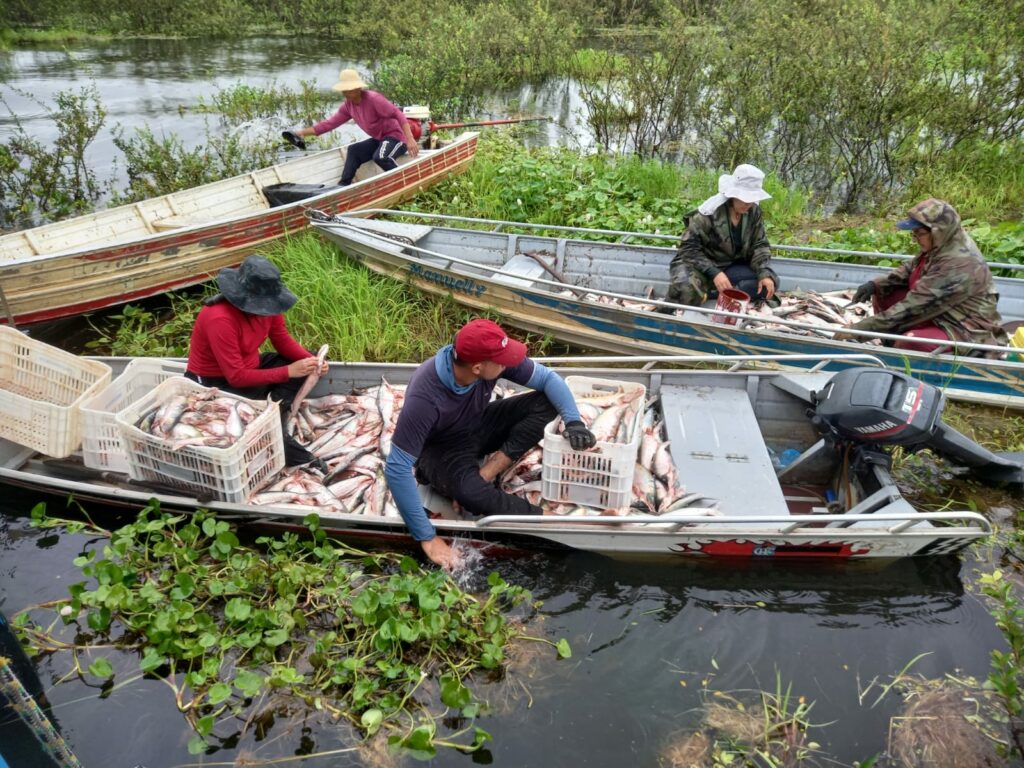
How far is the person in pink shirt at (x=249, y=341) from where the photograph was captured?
4988mm

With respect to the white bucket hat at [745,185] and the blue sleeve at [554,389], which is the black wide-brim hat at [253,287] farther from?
the white bucket hat at [745,185]

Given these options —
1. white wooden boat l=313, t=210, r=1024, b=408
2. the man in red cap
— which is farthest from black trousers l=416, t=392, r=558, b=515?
white wooden boat l=313, t=210, r=1024, b=408

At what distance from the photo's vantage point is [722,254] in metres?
7.20

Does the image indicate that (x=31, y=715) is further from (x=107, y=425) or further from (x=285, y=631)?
(x=107, y=425)

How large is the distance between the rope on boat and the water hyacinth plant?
687 mm

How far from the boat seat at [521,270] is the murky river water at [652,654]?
3.67m

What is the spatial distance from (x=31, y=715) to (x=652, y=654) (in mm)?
3401

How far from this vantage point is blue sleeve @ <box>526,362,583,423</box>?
4613 millimetres

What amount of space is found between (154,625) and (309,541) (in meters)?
1.10

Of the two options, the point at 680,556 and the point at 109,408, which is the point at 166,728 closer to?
the point at 109,408

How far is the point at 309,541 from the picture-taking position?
194 inches

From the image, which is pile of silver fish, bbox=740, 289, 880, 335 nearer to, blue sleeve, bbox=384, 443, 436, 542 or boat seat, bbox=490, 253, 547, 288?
boat seat, bbox=490, 253, 547, 288

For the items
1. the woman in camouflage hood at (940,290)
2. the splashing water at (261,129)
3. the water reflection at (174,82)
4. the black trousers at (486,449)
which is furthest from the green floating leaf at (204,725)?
the splashing water at (261,129)

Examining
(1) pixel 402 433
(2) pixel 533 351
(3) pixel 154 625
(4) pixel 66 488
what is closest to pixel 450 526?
(1) pixel 402 433
